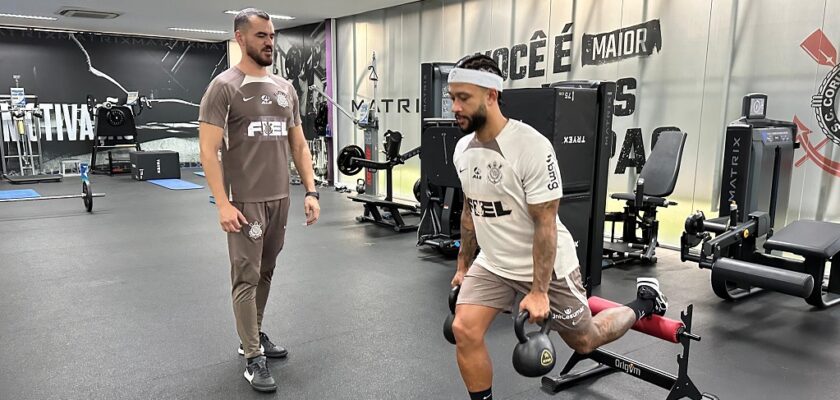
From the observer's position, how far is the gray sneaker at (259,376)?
7.68ft

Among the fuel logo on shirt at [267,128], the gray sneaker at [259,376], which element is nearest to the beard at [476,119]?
the fuel logo on shirt at [267,128]

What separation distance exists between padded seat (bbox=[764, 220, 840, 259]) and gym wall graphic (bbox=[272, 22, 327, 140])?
6.90 metres

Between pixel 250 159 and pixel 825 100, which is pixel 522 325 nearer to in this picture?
pixel 250 159

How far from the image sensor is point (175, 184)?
9.34 m

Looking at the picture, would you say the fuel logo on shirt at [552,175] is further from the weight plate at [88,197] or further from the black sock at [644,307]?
the weight plate at [88,197]

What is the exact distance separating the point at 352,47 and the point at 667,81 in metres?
5.34

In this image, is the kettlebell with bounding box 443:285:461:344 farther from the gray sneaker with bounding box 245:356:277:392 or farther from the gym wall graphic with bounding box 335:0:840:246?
the gym wall graphic with bounding box 335:0:840:246

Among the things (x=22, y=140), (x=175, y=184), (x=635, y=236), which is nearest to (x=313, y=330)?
(x=635, y=236)

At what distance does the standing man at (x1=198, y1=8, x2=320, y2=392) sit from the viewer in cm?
218

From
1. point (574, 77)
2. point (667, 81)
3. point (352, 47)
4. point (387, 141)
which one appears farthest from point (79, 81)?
point (667, 81)

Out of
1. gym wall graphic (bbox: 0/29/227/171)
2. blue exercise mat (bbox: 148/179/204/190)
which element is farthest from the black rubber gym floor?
gym wall graphic (bbox: 0/29/227/171)

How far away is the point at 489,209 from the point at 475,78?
0.42m

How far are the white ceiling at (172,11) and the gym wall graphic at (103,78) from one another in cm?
65

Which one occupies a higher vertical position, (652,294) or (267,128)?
(267,128)
